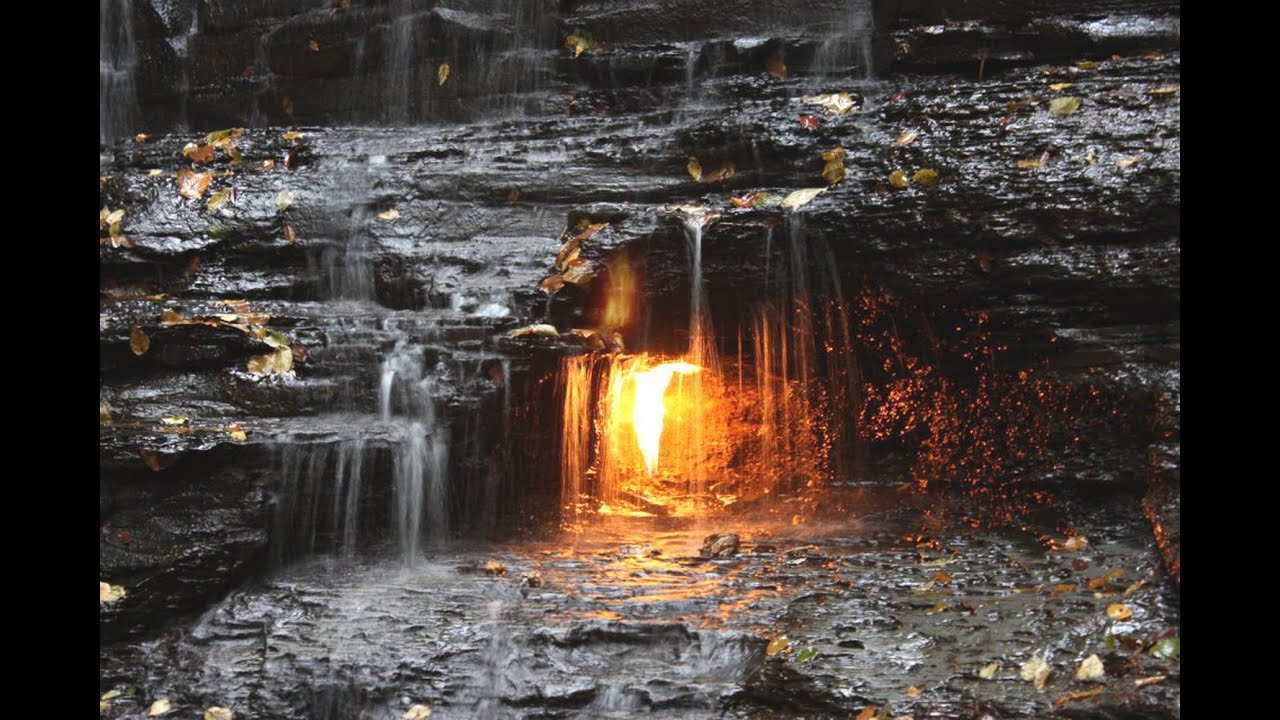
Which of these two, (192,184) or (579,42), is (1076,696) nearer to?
(579,42)

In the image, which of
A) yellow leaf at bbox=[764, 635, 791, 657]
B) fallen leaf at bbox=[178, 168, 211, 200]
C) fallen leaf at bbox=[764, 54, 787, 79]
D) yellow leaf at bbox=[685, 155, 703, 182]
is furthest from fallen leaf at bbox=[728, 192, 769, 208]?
fallen leaf at bbox=[178, 168, 211, 200]

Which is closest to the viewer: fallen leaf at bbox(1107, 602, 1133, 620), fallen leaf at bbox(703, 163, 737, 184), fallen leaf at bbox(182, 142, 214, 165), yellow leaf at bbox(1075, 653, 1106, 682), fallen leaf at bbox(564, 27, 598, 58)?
yellow leaf at bbox(1075, 653, 1106, 682)

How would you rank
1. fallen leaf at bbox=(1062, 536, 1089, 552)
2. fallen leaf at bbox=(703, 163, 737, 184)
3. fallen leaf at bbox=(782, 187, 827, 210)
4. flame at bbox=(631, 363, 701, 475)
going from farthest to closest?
flame at bbox=(631, 363, 701, 475)
fallen leaf at bbox=(703, 163, 737, 184)
fallen leaf at bbox=(782, 187, 827, 210)
fallen leaf at bbox=(1062, 536, 1089, 552)

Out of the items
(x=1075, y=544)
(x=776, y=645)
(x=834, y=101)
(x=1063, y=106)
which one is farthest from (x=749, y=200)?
(x=776, y=645)

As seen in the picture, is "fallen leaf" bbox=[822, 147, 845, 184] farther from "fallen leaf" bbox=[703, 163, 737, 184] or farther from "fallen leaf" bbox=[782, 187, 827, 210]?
"fallen leaf" bbox=[703, 163, 737, 184]

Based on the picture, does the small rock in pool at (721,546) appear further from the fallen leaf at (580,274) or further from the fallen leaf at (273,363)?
the fallen leaf at (273,363)

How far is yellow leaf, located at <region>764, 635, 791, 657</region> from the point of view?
4.62 meters

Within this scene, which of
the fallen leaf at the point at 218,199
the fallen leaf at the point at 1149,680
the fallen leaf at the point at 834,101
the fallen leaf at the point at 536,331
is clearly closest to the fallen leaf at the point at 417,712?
the fallen leaf at the point at 536,331

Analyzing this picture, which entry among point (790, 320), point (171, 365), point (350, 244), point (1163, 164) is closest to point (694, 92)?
point (790, 320)

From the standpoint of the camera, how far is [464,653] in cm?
486

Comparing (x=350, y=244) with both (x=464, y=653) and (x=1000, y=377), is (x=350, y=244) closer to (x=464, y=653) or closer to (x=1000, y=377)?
(x=464, y=653)

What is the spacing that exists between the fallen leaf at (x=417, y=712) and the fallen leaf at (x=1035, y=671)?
264 centimetres

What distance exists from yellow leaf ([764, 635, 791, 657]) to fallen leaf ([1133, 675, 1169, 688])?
1454mm

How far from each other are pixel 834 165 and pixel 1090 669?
11.4 feet
